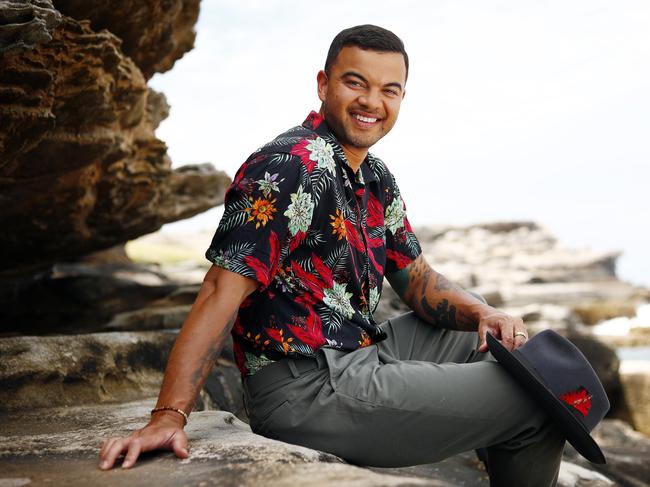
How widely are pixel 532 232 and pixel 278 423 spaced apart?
90.3 ft

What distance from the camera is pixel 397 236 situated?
3791 millimetres

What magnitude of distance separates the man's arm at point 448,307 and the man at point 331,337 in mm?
16

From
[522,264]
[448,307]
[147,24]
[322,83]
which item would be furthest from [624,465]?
[522,264]

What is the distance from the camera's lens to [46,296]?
24.3ft

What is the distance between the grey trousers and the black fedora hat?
3.0 inches

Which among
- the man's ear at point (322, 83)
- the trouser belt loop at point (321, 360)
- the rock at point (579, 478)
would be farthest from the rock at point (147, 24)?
the rock at point (579, 478)

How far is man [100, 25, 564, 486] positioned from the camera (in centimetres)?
273

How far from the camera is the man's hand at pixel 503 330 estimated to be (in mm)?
3246

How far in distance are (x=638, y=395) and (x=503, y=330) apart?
18.6 ft

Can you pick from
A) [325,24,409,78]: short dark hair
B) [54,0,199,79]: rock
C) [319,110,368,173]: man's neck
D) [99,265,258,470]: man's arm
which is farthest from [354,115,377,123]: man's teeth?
[54,0,199,79]: rock

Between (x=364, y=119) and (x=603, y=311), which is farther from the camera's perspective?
(x=603, y=311)

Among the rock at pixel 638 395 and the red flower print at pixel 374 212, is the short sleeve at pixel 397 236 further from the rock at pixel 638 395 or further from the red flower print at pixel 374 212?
the rock at pixel 638 395

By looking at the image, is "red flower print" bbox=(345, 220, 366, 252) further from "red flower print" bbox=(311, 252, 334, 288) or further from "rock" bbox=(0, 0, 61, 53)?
"rock" bbox=(0, 0, 61, 53)

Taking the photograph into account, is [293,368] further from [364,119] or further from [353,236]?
[364,119]
